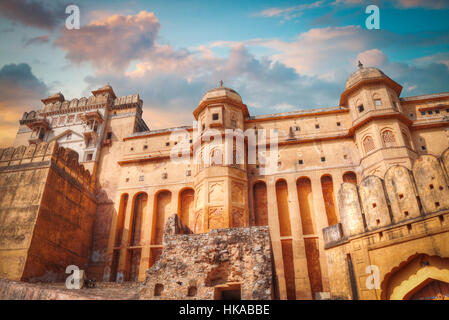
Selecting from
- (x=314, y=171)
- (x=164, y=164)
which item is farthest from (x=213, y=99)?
(x=314, y=171)

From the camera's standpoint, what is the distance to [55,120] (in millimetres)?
33406

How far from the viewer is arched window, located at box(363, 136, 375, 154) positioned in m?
22.8

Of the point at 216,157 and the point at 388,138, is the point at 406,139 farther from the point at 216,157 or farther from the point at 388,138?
the point at 216,157

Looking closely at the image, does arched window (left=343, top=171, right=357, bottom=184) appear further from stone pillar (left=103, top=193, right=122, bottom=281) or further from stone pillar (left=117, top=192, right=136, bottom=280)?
stone pillar (left=103, top=193, right=122, bottom=281)

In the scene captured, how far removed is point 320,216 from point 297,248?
2781mm

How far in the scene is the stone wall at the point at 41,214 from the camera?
18922 mm

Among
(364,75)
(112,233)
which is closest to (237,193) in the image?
(112,233)

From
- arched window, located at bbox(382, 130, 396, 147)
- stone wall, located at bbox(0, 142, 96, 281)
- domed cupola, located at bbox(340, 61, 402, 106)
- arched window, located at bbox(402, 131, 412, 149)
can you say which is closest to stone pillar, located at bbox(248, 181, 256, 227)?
arched window, located at bbox(382, 130, 396, 147)

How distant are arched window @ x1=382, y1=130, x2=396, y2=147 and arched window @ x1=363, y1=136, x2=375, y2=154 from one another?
81 cm

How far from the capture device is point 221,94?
1006 inches

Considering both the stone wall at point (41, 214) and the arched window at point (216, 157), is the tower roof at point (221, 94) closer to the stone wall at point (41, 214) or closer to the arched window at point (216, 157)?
the arched window at point (216, 157)
